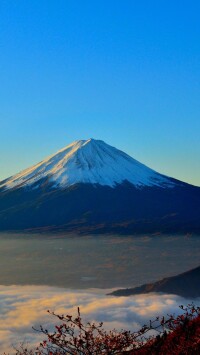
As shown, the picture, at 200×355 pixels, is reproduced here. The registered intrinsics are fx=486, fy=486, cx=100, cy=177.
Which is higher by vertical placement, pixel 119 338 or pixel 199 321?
pixel 119 338

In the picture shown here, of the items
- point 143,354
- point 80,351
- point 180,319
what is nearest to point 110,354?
point 80,351

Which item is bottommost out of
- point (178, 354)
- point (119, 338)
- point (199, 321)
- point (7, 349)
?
point (7, 349)

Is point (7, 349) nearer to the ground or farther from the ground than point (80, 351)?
nearer to the ground

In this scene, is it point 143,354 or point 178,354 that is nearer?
point 178,354

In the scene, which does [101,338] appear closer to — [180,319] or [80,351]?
[80,351]

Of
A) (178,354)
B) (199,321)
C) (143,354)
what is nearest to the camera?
(178,354)

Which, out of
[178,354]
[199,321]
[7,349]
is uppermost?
[178,354]

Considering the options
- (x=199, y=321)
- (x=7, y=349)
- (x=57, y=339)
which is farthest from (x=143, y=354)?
(x=7, y=349)

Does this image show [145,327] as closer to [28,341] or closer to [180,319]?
[180,319]

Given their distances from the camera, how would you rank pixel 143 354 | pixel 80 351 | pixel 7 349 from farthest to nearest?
pixel 7 349
pixel 143 354
pixel 80 351
